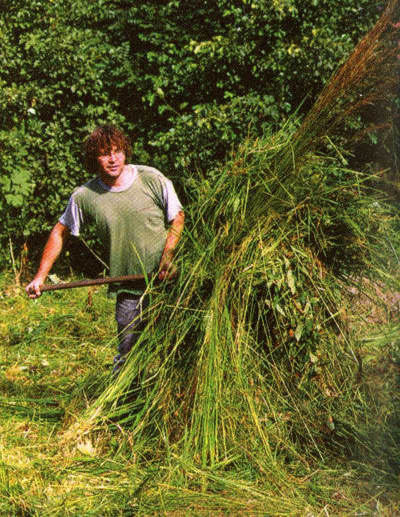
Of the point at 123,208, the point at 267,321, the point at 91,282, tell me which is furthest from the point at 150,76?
the point at 267,321

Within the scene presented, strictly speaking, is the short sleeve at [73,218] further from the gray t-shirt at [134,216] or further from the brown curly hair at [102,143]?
the brown curly hair at [102,143]

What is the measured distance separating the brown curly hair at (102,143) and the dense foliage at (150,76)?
75.9 inches

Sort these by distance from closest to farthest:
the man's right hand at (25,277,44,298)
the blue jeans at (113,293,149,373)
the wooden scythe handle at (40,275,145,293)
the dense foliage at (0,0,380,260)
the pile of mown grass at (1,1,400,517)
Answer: the pile of mown grass at (1,1,400,517) → the wooden scythe handle at (40,275,145,293) → the man's right hand at (25,277,44,298) → the blue jeans at (113,293,149,373) → the dense foliage at (0,0,380,260)

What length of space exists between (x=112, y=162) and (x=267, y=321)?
1.20 m

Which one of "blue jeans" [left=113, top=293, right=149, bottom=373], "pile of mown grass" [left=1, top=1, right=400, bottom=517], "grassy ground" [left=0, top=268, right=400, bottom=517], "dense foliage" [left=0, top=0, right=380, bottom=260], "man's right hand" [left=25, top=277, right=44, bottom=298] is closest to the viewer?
"grassy ground" [left=0, top=268, right=400, bottom=517]

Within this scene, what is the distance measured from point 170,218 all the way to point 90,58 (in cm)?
330

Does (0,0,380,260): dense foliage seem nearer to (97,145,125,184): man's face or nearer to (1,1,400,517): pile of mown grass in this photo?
(97,145,125,184): man's face

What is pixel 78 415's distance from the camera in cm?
347

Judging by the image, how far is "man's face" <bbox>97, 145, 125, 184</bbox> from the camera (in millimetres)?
3500

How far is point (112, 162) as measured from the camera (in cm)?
350

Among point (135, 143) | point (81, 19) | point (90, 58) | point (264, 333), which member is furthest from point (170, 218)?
point (81, 19)

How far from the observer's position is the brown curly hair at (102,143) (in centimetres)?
350

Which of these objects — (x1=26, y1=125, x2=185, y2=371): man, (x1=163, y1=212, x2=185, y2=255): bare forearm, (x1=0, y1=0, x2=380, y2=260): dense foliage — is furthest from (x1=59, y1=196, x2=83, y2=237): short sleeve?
(x1=0, y1=0, x2=380, y2=260): dense foliage

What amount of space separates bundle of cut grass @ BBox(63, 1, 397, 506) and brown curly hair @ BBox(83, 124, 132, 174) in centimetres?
66
